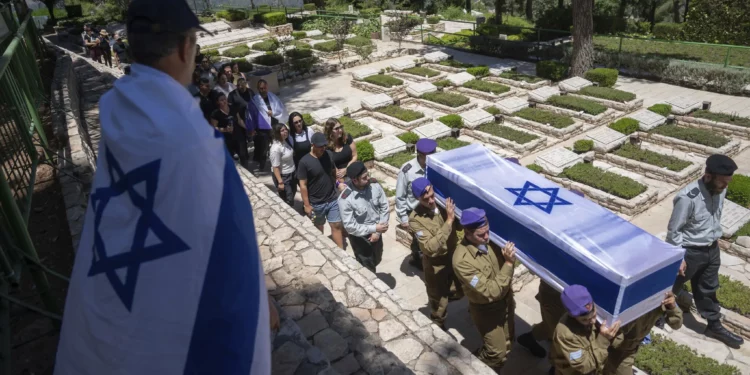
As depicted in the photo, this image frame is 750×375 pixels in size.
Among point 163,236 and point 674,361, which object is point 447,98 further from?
point 163,236

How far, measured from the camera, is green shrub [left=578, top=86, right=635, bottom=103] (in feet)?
39.1

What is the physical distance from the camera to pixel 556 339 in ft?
12.0

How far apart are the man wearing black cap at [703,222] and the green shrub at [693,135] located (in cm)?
564

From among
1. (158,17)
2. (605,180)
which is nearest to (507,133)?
(605,180)

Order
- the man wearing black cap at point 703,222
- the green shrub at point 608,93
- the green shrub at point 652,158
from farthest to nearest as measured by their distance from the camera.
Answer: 1. the green shrub at point 608,93
2. the green shrub at point 652,158
3. the man wearing black cap at point 703,222

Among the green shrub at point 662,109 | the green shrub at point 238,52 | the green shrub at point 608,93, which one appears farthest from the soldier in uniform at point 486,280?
the green shrub at point 238,52

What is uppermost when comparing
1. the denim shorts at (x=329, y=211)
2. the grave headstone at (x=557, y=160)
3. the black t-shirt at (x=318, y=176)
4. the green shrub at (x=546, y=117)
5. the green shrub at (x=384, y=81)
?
the black t-shirt at (x=318, y=176)

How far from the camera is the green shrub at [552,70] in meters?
14.8

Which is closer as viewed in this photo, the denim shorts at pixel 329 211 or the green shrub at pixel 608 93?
the denim shorts at pixel 329 211

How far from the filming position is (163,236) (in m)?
1.34

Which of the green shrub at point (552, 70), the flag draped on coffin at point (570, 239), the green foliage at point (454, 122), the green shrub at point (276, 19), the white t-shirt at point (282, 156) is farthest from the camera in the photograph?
the green shrub at point (276, 19)

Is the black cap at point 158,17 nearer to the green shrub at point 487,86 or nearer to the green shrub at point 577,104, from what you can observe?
the green shrub at point 577,104

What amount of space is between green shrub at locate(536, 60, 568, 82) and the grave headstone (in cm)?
649

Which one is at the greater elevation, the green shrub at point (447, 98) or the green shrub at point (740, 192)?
the green shrub at point (447, 98)
